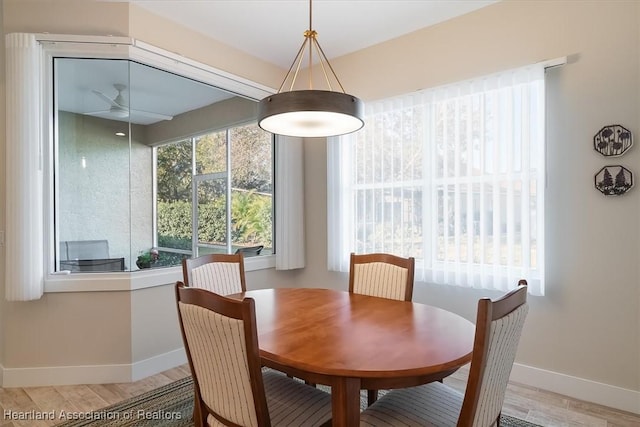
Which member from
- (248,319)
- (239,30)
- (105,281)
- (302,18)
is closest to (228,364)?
(248,319)

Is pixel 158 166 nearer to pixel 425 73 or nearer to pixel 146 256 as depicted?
pixel 146 256

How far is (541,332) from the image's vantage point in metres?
2.53

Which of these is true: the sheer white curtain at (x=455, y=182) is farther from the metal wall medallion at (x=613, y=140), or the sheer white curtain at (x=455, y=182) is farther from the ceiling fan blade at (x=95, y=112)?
the ceiling fan blade at (x=95, y=112)

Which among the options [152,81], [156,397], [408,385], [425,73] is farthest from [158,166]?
[408,385]

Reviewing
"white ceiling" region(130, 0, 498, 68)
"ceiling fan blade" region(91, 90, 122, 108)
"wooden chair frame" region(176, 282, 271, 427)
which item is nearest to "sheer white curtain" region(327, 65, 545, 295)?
"white ceiling" region(130, 0, 498, 68)

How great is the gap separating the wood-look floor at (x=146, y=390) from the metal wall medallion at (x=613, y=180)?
1.38 meters

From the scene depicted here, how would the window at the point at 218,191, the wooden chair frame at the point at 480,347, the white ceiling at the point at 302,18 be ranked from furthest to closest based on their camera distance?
the window at the point at 218,191 → the white ceiling at the point at 302,18 → the wooden chair frame at the point at 480,347

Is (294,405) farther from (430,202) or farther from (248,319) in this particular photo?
(430,202)

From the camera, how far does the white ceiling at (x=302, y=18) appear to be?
8.79ft

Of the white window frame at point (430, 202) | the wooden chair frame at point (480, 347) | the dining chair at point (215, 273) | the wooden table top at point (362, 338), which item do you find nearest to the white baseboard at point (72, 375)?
the dining chair at point (215, 273)

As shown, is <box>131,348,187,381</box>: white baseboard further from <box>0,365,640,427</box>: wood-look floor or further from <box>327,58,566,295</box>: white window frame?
<box>327,58,566,295</box>: white window frame

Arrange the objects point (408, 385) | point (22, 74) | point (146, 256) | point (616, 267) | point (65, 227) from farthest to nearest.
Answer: point (146, 256) < point (65, 227) < point (22, 74) < point (616, 267) < point (408, 385)

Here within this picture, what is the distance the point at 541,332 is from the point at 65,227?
3.59m

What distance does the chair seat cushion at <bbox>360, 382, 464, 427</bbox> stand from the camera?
1.37 meters
